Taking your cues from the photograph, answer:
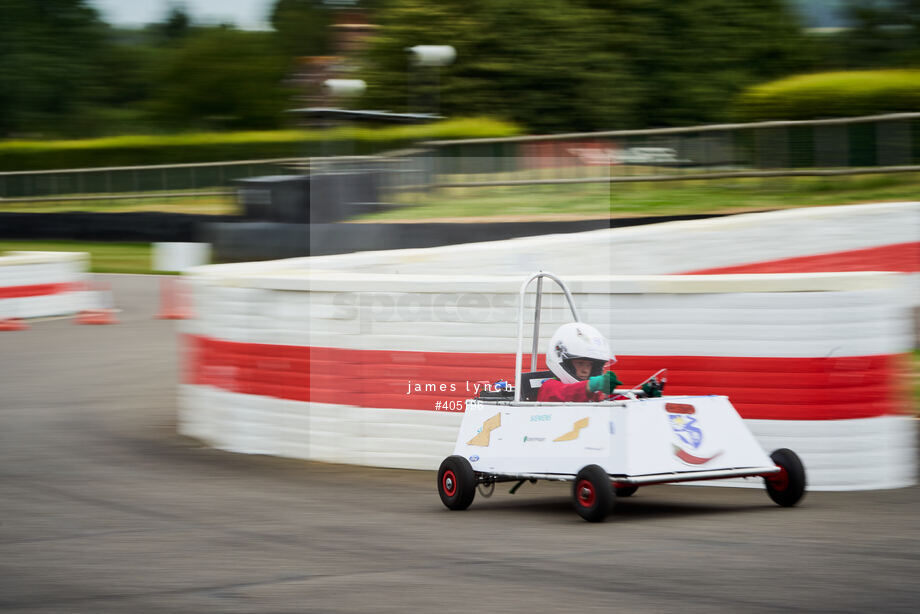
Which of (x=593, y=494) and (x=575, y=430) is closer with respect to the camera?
(x=593, y=494)

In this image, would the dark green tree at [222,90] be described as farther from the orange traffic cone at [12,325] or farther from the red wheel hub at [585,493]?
the red wheel hub at [585,493]

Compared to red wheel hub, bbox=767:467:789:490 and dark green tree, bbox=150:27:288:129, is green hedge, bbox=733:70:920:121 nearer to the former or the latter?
red wheel hub, bbox=767:467:789:490

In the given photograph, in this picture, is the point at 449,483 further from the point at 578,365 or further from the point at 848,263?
the point at 848,263

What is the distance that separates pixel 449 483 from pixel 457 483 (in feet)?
0.45

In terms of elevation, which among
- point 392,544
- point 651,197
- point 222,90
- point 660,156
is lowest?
point 392,544

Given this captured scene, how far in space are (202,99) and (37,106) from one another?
11.0 metres

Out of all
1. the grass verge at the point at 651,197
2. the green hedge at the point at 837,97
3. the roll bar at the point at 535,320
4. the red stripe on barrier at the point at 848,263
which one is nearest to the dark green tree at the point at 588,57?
the grass verge at the point at 651,197

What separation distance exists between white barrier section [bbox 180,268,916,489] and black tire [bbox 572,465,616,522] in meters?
1.87

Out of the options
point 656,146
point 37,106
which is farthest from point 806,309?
point 37,106

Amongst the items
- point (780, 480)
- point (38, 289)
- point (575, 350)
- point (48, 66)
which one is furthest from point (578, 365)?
point (48, 66)

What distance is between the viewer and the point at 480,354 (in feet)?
32.6

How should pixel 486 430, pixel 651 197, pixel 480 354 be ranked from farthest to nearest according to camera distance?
pixel 651 197 → pixel 480 354 → pixel 486 430

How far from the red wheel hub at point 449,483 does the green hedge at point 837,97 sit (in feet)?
47.6

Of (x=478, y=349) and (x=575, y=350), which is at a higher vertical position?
(x=575, y=350)
